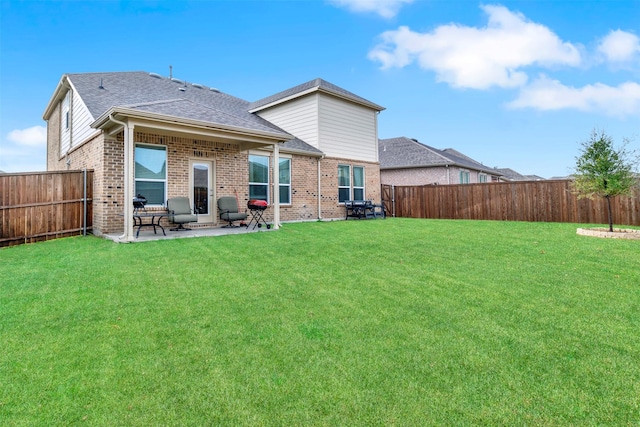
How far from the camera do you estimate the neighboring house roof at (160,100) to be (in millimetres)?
7998

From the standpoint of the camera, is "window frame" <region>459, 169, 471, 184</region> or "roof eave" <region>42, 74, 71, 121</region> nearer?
"roof eave" <region>42, 74, 71, 121</region>

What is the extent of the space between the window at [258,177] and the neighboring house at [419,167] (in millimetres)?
11194

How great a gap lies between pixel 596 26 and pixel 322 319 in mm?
14069

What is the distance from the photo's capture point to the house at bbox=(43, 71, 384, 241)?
8094mm

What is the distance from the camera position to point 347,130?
1434 centimetres

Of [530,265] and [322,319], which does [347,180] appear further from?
[322,319]

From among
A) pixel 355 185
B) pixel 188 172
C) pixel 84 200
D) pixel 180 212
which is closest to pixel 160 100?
pixel 188 172

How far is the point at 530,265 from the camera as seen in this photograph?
15.5 ft

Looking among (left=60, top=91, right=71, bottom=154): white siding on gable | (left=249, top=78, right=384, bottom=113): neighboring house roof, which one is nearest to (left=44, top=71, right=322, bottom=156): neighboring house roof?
(left=60, top=91, right=71, bottom=154): white siding on gable

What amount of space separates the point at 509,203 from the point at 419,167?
7.33m

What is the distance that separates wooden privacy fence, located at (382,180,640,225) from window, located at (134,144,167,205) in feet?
34.9

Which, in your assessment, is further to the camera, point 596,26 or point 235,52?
point 235,52

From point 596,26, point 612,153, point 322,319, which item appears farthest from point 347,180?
point 322,319

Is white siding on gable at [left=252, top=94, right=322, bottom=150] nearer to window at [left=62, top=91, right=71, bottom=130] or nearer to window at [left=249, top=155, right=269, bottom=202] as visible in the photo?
window at [left=249, top=155, right=269, bottom=202]
